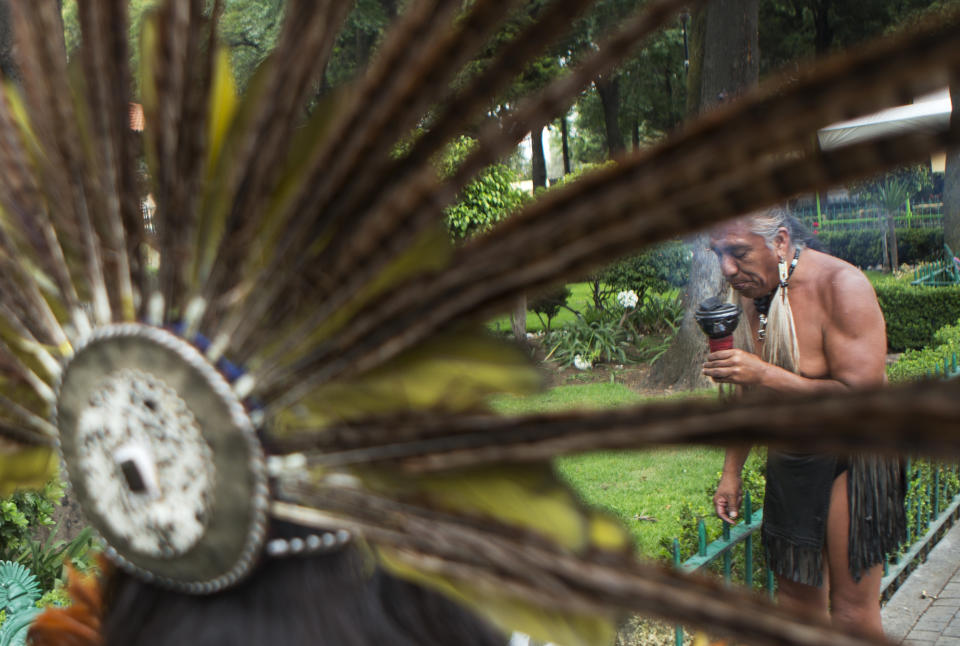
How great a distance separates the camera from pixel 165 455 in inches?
33.1

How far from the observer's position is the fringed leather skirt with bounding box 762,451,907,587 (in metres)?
3.08

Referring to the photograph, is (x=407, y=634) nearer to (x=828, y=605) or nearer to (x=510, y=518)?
(x=510, y=518)

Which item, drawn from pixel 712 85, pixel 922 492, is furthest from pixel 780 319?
pixel 712 85

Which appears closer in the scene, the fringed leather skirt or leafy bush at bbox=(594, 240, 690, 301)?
the fringed leather skirt

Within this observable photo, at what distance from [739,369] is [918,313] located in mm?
10111

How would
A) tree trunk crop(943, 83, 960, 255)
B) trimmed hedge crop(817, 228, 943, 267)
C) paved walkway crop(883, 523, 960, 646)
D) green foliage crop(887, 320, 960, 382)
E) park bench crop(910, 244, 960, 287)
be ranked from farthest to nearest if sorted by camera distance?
trimmed hedge crop(817, 228, 943, 267) < tree trunk crop(943, 83, 960, 255) < park bench crop(910, 244, 960, 287) < green foliage crop(887, 320, 960, 382) < paved walkway crop(883, 523, 960, 646)

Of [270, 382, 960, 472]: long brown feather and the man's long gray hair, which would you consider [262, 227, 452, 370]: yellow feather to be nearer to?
[270, 382, 960, 472]: long brown feather

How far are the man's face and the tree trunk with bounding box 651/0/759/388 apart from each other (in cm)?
625

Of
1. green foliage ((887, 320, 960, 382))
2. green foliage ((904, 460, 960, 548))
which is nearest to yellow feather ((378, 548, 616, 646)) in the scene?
green foliage ((904, 460, 960, 548))

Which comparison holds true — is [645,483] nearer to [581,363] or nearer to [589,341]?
[581,363]

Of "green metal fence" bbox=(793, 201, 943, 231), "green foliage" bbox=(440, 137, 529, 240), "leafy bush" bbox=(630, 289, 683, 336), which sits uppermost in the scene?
"green metal fence" bbox=(793, 201, 943, 231)

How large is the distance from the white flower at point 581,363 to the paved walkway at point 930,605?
6191 millimetres

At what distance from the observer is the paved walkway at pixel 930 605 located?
4.32 m

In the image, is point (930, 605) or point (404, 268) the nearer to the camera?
point (404, 268)
